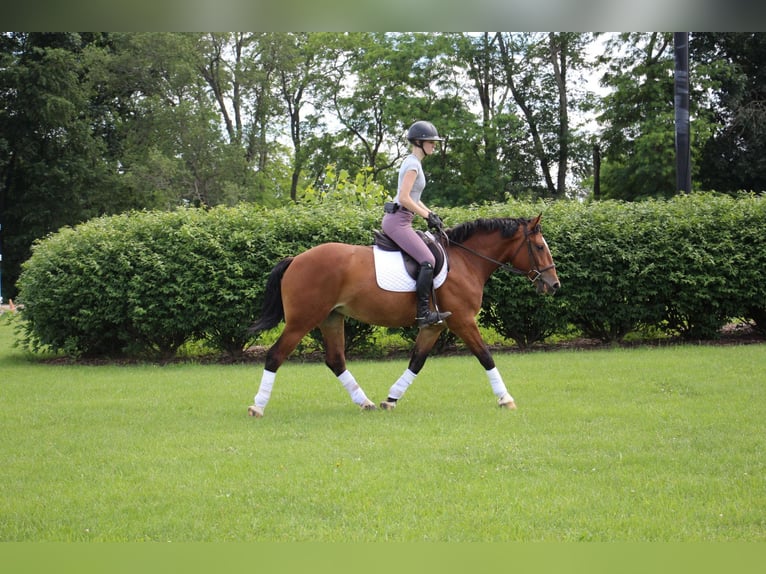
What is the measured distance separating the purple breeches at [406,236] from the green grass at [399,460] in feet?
5.68

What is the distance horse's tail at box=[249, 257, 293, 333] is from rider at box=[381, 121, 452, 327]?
127 centimetres

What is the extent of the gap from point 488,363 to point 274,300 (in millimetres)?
2504

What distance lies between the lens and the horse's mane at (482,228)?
362 inches

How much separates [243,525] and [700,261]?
11859 mm

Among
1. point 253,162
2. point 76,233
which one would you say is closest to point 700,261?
point 76,233

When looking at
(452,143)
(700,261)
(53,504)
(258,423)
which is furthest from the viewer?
(452,143)

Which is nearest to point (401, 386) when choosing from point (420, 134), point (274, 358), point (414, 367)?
point (414, 367)

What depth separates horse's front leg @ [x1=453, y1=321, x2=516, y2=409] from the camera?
28.6ft

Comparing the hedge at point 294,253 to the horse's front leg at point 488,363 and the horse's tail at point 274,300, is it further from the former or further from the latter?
the horse's front leg at point 488,363

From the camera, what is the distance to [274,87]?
4538cm

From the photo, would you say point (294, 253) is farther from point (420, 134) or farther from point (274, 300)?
point (420, 134)

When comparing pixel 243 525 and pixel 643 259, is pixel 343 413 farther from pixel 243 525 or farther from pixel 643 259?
pixel 643 259

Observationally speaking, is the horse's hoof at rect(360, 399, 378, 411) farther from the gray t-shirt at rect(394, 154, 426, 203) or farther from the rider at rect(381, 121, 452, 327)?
the gray t-shirt at rect(394, 154, 426, 203)

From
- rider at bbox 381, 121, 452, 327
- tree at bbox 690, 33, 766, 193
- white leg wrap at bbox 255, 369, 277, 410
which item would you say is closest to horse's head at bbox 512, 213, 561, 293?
rider at bbox 381, 121, 452, 327
